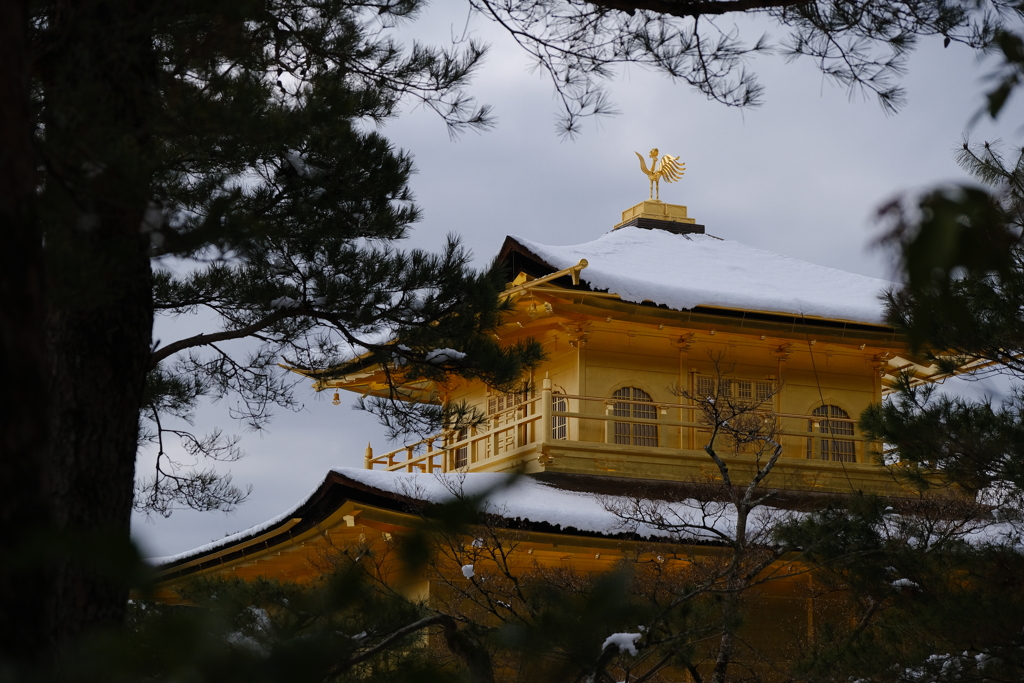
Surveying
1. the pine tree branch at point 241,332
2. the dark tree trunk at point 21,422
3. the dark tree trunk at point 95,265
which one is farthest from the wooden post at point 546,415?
the dark tree trunk at point 21,422

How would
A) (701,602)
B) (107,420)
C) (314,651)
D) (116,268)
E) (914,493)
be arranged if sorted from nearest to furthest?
(314,651) → (116,268) → (107,420) → (701,602) → (914,493)

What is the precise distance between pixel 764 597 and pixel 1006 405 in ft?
15.7

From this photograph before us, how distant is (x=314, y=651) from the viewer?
52.2 inches

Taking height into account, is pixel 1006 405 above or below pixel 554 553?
above

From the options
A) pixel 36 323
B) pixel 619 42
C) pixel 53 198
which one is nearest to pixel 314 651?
pixel 36 323

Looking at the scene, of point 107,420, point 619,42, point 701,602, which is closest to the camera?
point 107,420

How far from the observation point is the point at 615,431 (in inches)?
509

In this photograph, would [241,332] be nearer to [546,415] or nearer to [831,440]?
[546,415]

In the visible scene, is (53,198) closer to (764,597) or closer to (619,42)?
(619,42)

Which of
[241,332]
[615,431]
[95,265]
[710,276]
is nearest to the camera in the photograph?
[95,265]

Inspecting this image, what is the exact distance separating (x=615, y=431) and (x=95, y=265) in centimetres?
967

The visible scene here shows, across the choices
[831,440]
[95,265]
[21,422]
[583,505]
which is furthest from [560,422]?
[21,422]

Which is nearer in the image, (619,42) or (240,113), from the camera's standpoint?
(240,113)

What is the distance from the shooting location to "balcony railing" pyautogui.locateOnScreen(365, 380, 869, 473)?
12.2m
